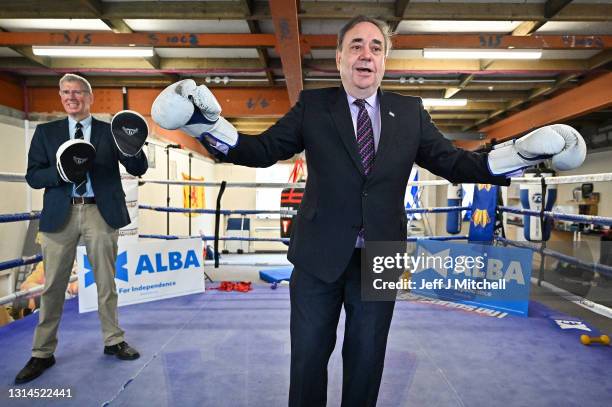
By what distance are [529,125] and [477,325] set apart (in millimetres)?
6721

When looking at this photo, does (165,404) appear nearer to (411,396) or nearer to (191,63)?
(411,396)

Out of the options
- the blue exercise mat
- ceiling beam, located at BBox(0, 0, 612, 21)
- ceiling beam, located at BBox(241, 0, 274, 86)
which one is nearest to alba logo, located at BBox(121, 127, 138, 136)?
the blue exercise mat

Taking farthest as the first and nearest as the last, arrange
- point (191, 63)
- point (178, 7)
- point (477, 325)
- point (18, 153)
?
point (191, 63), point (18, 153), point (178, 7), point (477, 325)

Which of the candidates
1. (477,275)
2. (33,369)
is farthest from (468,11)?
(33,369)

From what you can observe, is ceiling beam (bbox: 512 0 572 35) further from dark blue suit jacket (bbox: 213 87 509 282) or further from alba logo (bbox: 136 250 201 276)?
alba logo (bbox: 136 250 201 276)

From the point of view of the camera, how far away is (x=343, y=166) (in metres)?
1.09

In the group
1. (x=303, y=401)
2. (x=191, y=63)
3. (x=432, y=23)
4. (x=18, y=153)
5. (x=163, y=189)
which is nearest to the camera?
(x=303, y=401)

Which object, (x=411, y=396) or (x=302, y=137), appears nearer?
(x=302, y=137)

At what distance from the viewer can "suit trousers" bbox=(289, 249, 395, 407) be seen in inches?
43.7

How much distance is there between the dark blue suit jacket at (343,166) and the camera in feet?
3.55

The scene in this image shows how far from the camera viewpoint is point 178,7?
4.36 metres

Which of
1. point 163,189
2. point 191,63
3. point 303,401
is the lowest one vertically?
point 303,401

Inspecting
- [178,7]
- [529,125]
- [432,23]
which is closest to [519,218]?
[529,125]

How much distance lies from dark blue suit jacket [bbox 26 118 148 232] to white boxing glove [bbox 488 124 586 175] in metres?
1.62
